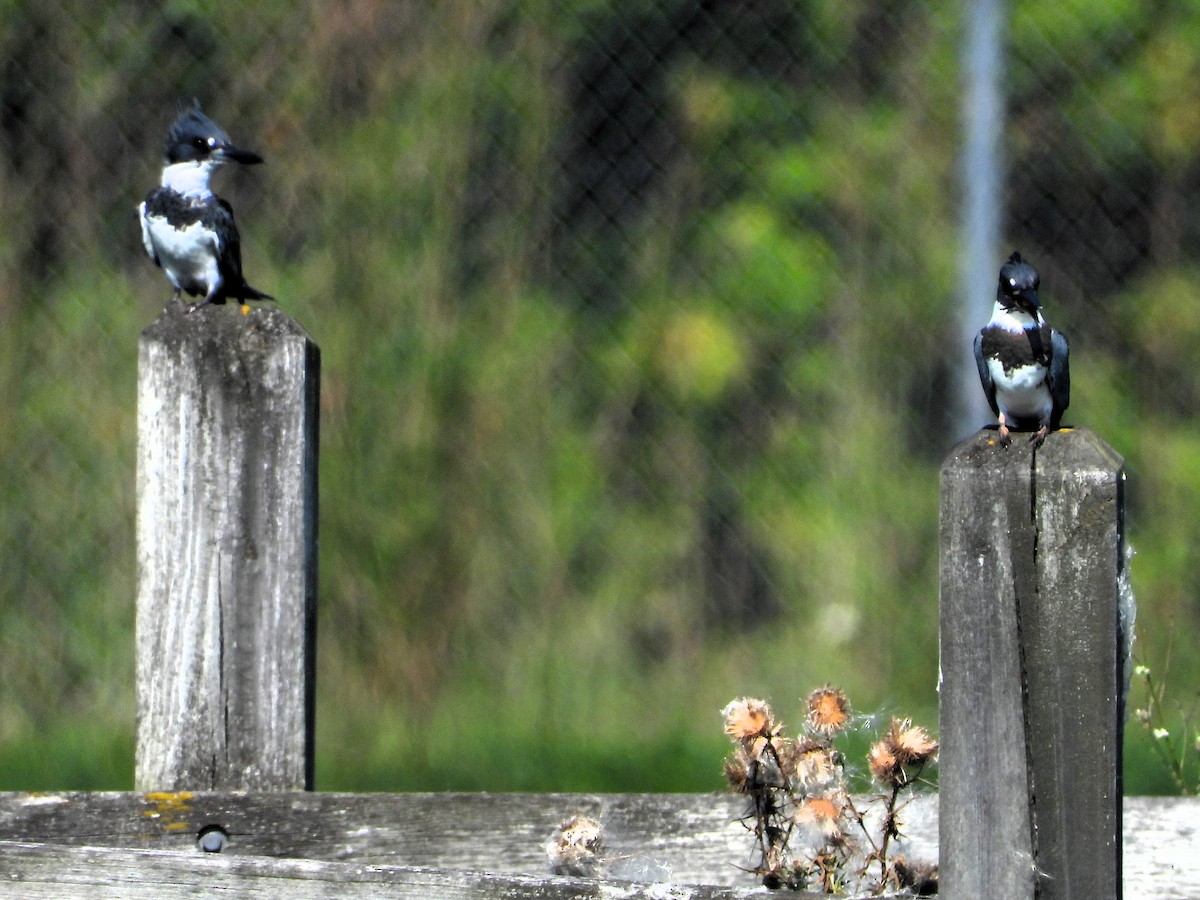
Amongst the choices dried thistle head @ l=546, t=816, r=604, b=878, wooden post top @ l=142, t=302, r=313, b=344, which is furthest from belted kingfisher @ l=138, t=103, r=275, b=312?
dried thistle head @ l=546, t=816, r=604, b=878

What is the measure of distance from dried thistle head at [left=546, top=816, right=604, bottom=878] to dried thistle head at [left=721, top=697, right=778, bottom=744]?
6.7 inches

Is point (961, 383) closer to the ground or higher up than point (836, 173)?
closer to the ground

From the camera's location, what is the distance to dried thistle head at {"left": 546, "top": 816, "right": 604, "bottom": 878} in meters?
1.71

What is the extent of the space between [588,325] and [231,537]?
282 centimetres

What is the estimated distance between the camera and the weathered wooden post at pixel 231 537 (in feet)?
6.65

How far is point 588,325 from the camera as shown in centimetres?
480

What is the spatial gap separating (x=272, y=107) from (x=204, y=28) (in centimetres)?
33

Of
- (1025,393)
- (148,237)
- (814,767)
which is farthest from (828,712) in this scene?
(148,237)

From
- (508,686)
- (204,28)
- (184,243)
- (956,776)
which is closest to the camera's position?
(956,776)

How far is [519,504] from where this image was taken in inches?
184

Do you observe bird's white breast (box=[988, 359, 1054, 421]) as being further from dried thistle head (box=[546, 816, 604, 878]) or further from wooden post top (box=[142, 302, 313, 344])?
wooden post top (box=[142, 302, 313, 344])

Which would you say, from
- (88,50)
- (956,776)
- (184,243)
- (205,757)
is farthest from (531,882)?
(88,50)

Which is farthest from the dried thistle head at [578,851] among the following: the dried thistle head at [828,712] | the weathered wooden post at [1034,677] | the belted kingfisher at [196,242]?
the belted kingfisher at [196,242]

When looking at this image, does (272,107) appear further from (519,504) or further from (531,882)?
(531,882)
